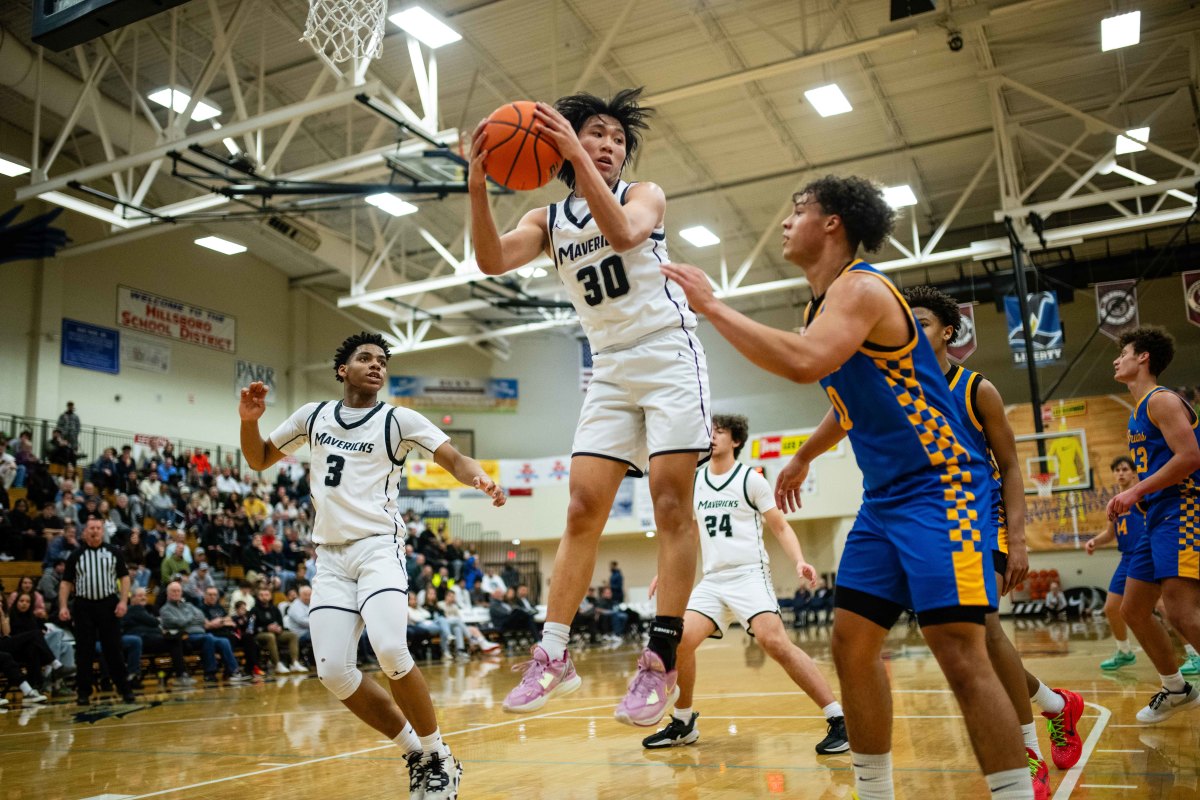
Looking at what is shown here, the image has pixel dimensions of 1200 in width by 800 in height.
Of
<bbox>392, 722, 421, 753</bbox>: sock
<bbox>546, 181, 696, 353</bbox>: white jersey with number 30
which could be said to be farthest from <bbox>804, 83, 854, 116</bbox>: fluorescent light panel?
<bbox>392, 722, 421, 753</bbox>: sock

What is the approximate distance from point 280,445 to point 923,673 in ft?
23.9

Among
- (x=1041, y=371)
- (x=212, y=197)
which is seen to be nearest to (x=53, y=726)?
(x=212, y=197)

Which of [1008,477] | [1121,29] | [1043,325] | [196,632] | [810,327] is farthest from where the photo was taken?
[1043,325]

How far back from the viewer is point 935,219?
2481 cm

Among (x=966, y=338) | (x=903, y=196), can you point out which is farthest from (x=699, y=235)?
(x=966, y=338)

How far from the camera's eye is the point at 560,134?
10.7 ft

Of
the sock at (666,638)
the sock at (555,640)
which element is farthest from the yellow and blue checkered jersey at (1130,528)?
Result: the sock at (555,640)

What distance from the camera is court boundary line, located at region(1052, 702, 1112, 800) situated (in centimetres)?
392

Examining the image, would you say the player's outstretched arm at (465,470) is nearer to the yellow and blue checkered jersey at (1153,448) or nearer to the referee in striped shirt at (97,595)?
the yellow and blue checkered jersey at (1153,448)

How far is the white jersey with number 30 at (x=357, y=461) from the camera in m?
4.61

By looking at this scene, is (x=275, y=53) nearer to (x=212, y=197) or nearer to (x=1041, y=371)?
(x=212, y=197)

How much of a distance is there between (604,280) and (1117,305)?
18.9 m

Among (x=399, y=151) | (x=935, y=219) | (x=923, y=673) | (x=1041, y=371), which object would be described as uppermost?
(x=935, y=219)

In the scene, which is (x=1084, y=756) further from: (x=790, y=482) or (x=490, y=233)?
(x=490, y=233)
